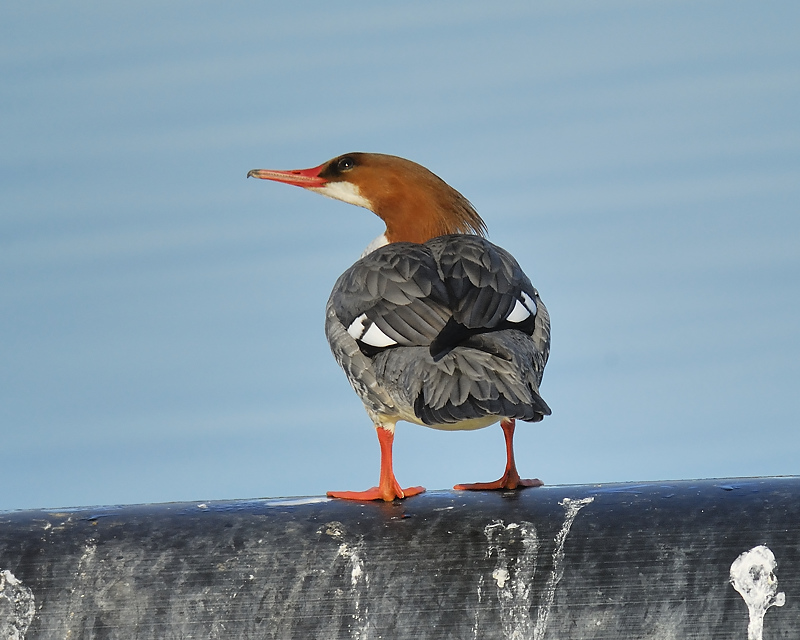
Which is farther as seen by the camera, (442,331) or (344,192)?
(344,192)

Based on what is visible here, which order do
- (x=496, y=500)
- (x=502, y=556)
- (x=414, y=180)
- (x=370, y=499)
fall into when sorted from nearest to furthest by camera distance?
1. (x=502, y=556)
2. (x=496, y=500)
3. (x=370, y=499)
4. (x=414, y=180)

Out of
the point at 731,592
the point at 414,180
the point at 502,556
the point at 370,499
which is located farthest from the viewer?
the point at 414,180

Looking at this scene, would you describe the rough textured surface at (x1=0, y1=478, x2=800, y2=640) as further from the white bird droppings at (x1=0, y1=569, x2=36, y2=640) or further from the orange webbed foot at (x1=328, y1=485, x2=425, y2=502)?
the orange webbed foot at (x1=328, y1=485, x2=425, y2=502)

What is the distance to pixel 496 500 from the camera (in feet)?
10.8

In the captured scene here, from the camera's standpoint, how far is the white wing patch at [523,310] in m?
3.85

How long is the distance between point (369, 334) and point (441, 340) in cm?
38

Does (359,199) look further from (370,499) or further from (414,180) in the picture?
(370,499)

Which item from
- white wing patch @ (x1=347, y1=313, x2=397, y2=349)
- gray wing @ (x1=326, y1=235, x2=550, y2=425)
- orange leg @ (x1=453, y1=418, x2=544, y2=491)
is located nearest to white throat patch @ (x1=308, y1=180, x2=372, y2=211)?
gray wing @ (x1=326, y1=235, x2=550, y2=425)

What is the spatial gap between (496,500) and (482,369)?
0.40 metres

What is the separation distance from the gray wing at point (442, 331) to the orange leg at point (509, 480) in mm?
278

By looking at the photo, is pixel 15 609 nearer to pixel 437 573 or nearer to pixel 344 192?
pixel 437 573

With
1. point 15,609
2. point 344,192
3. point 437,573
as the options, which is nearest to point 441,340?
point 437,573

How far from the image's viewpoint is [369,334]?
388 centimetres

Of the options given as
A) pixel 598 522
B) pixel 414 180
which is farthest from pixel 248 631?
pixel 414 180
